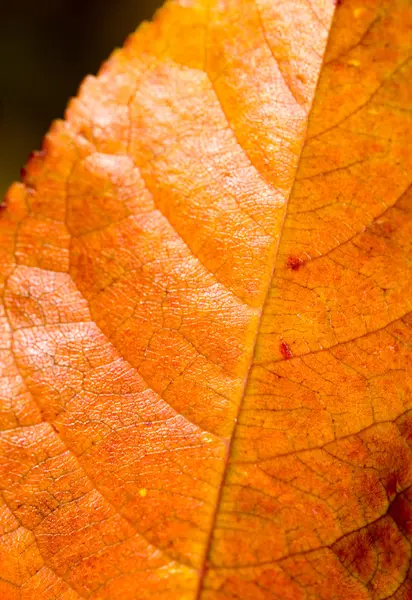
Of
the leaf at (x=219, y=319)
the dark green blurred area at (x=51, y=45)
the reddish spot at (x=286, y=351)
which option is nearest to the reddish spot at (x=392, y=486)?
the leaf at (x=219, y=319)

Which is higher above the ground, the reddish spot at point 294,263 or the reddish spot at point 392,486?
the reddish spot at point 294,263

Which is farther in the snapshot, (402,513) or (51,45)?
(51,45)

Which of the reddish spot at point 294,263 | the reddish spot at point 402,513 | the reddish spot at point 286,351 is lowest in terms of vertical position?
the reddish spot at point 402,513

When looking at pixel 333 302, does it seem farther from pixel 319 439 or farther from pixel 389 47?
pixel 389 47

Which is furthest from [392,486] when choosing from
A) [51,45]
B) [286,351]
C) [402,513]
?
[51,45]

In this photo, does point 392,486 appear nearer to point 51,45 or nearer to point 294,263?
point 294,263

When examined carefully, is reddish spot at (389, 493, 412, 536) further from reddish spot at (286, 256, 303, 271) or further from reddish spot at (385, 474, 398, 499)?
reddish spot at (286, 256, 303, 271)

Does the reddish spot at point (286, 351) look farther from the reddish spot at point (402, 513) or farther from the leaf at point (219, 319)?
the reddish spot at point (402, 513)

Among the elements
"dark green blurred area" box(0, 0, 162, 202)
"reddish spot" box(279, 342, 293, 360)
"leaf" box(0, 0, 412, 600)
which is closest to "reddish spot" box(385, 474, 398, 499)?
"leaf" box(0, 0, 412, 600)
